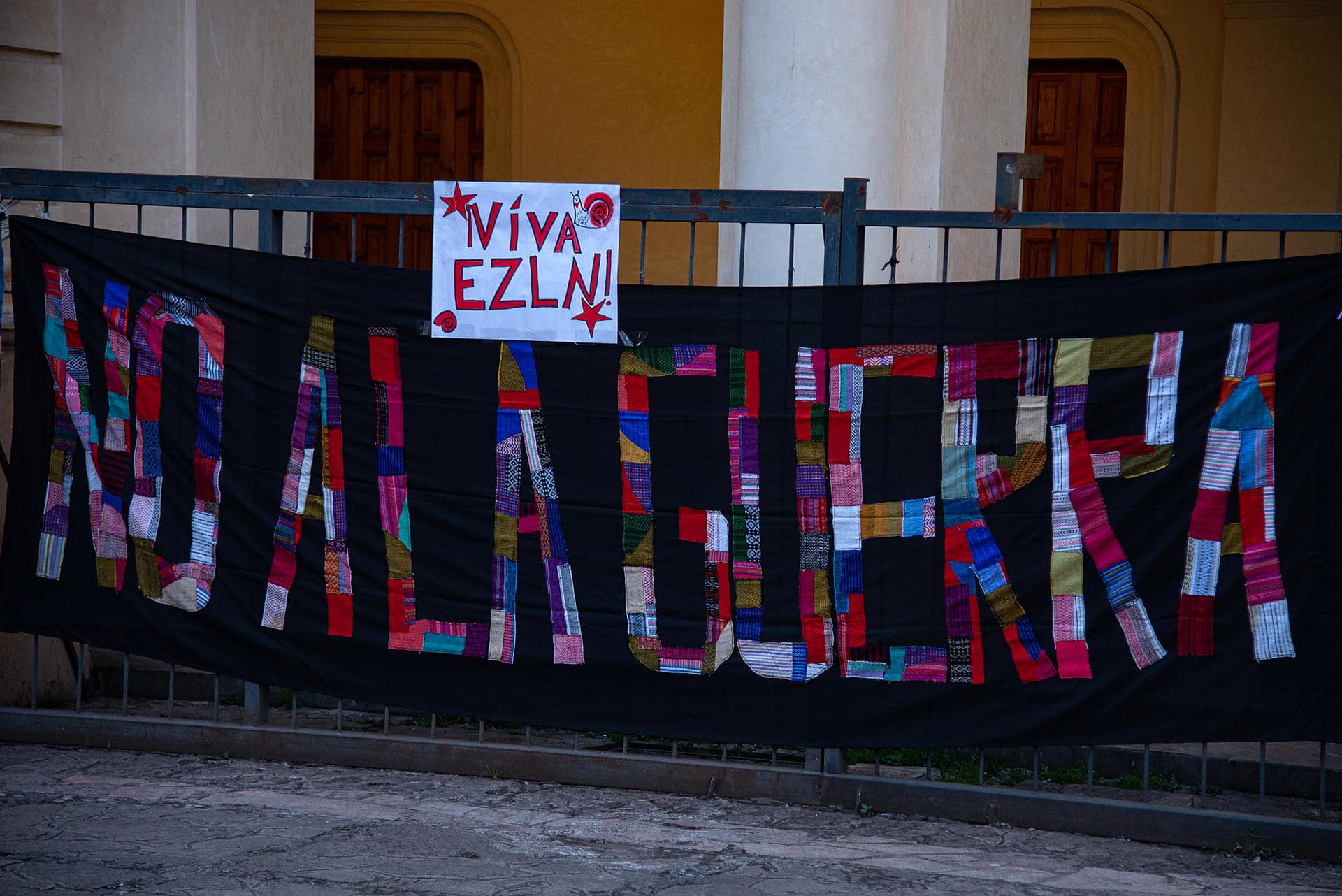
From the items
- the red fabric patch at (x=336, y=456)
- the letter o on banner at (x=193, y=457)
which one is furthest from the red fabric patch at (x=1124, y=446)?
the letter o on banner at (x=193, y=457)

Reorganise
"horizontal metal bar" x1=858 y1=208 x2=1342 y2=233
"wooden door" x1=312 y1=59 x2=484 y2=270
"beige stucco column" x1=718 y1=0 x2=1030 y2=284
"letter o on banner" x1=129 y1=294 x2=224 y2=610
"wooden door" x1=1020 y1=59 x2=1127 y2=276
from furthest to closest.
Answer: "wooden door" x1=312 y1=59 x2=484 y2=270 < "wooden door" x1=1020 y1=59 x2=1127 y2=276 < "beige stucco column" x1=718 y1=0 x2=1030 y2=284 < "letter o on banner" x1=129 y1=294 x2=224 y2=610 < "horizontal metal bar" x1=858 y1=208 x2=1342 y2=233

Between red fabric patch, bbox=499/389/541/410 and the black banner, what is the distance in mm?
13

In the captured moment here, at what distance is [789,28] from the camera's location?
7.52 metres

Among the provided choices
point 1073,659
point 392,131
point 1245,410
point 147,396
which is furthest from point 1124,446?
point 392,131

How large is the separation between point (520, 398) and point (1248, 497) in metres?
2.77

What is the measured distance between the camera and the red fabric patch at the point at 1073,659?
5.32 m

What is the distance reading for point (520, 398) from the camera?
18.9ft

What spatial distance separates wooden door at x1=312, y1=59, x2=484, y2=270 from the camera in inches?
486

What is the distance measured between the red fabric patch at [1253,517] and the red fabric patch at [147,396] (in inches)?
172

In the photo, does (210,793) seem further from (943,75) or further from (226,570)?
(943,75)

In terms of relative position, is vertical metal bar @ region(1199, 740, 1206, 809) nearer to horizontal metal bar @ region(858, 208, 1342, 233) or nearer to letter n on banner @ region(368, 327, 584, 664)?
horizontal metal bar @ region(858, 208, 1342, 233)

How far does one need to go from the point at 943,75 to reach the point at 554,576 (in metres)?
3.63

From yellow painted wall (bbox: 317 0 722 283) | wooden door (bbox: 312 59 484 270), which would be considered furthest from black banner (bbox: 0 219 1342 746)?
wooden door (bbox: 312 59 484 270)

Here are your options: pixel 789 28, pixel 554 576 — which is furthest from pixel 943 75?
pixel 554 576
